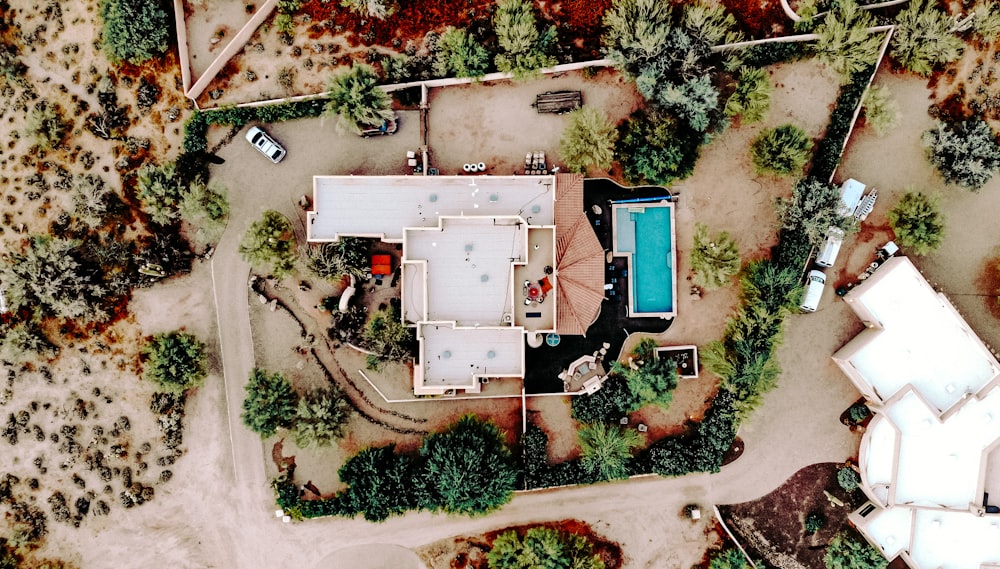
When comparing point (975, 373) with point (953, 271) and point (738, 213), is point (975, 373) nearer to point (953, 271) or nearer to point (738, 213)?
point (953, 271)

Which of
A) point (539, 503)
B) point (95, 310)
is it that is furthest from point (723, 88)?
point (95, 310)

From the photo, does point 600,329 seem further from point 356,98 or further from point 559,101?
point 356,98

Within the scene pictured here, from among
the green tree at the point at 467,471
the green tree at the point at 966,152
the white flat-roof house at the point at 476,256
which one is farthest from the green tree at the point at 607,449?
the green tree at the point at 966,152

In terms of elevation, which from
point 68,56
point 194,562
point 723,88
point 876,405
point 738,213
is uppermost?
point 68,56

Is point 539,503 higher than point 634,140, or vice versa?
point 634,140

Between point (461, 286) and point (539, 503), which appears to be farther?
point (539, 503)

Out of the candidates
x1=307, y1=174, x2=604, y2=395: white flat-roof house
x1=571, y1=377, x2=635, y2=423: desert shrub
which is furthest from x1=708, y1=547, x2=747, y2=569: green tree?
x1=307, y1=174, x2=604, y2=395: white flat-roof house

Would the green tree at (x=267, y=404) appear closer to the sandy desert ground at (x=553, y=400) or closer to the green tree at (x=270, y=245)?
the sandy desert ground at (x=553, y=400)

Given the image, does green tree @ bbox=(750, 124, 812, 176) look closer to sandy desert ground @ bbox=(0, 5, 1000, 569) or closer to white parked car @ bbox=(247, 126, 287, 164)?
sandy desert ground @ bbox=(0, 5, 1000, 569)
